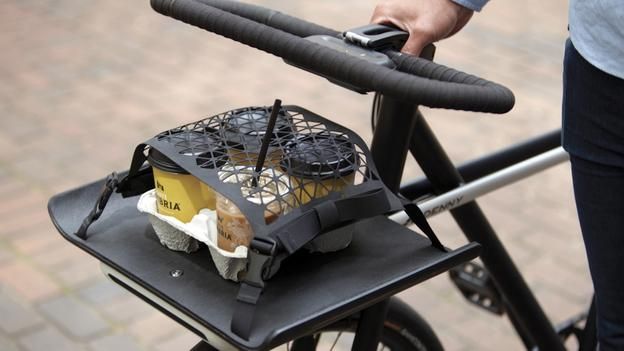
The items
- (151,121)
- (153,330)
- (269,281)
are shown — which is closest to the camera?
(269,281)

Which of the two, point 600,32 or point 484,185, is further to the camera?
point 484,185

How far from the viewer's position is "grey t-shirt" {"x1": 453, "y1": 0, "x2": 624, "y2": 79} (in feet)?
4.26

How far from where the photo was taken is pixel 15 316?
3156 mm

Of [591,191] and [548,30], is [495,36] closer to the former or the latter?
[548,30]

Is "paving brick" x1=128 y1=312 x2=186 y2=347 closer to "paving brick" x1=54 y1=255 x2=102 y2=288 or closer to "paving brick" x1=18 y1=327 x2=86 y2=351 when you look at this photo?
"paving brick" x1=18 y1=327 x2=86 y2=351

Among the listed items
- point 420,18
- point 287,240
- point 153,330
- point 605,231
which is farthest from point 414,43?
point 153,330

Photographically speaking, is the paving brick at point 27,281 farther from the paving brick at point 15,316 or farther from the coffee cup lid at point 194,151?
the coffee cup lid at point 194,151

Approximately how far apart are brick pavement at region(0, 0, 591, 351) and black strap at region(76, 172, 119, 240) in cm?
184

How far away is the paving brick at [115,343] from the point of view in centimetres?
304

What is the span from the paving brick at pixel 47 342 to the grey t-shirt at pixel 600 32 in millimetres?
2195

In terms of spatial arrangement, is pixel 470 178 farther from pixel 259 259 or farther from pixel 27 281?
pixel 27 281

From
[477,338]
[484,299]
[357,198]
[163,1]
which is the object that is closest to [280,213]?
[357,198]

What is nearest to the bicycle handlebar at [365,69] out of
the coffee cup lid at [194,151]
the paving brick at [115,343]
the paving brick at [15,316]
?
the coffee cup lid at [194,151]

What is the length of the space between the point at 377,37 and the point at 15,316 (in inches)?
88.0
